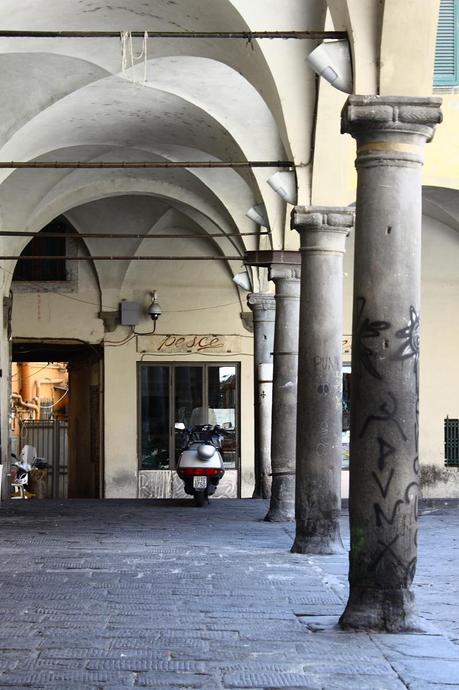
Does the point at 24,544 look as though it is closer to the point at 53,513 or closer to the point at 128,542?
the point at 128,542

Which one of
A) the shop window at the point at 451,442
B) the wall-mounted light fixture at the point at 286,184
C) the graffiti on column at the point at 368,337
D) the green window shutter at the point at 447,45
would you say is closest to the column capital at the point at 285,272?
the wall-mounted light fixture at the point at 286,184

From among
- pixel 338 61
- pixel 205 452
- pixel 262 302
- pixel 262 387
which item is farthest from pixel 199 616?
pixel 262 302

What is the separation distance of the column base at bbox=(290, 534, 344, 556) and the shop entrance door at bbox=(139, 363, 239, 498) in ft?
43.1

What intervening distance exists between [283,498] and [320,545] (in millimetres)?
3418

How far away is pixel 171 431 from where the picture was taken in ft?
78.5

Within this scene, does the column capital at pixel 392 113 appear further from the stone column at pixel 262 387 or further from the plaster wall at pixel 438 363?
the plaster wall at pixel 438 363

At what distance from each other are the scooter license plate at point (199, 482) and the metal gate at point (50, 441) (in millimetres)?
12319

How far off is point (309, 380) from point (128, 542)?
2.60 m

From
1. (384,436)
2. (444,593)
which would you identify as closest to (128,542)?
(444,593)

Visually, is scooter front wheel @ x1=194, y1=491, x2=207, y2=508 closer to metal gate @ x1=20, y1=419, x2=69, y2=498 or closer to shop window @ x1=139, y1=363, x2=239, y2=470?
shop window @ x1=139, y1=363, x2=239, y2=470

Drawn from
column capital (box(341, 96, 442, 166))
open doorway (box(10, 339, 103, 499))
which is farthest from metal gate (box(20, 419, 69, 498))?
column capital (box(341, 96, 442, 166))

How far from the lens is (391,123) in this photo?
21.8 ft

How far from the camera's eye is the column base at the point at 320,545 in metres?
10.4

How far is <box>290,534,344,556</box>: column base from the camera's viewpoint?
34.2 feet
